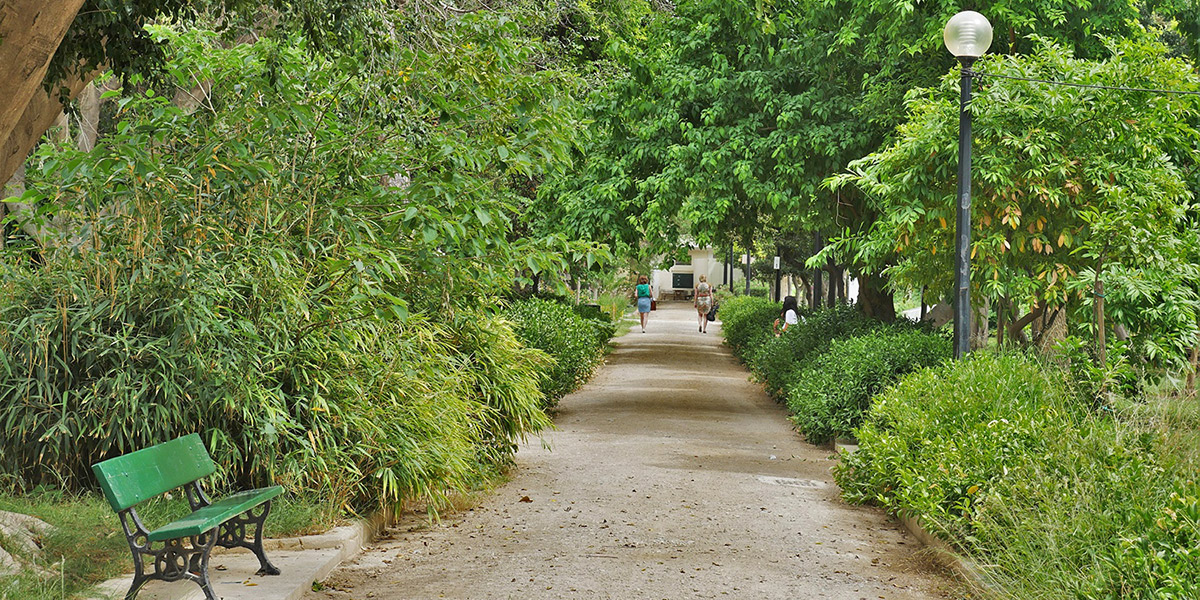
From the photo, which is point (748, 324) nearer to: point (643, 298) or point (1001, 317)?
point (643, 298)

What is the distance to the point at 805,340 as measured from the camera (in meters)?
19.7

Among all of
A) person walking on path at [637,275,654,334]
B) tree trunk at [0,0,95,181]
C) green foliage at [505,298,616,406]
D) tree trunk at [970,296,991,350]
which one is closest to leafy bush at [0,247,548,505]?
tree trunk at [0,0,95,181]

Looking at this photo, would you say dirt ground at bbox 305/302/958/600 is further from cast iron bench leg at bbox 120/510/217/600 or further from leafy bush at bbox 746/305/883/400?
leafy bush at bbox 746/305/883/400

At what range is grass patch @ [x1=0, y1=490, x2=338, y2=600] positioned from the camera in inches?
227

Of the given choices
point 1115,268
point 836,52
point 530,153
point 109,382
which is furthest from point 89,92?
point 1115,268

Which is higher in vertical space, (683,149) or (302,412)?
(683,149)

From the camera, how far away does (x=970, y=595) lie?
21.9ft

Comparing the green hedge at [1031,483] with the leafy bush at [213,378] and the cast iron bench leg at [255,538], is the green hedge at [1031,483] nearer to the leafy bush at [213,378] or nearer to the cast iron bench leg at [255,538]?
the leafy bush at [213,378]

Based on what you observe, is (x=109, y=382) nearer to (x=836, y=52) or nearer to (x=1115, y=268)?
(x=1115, y=268)

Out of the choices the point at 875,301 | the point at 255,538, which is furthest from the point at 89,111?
the point at 875,301

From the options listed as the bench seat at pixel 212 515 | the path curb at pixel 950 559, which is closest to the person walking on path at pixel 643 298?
the path curb at pixel 950 559

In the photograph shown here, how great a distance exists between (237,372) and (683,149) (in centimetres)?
1058

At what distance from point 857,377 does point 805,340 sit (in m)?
5.98

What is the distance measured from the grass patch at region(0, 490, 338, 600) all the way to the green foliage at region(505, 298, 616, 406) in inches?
368
